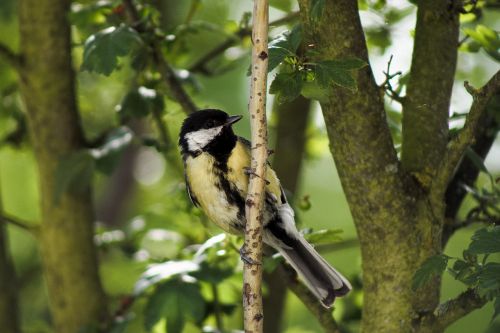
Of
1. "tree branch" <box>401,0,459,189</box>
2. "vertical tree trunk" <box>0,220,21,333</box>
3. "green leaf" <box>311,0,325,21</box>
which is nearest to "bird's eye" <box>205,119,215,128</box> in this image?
"tree branch" <box>401,0,459,189</box>

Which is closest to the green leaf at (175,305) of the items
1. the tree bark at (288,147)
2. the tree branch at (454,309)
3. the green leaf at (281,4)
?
the tree branch at (454,309)

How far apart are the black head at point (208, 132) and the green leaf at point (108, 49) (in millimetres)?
387

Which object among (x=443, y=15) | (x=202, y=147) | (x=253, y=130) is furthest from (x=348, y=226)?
(x=253, y=130)

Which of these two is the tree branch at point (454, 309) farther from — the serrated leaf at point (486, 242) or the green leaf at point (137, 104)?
the green leaf at point (137, 104)

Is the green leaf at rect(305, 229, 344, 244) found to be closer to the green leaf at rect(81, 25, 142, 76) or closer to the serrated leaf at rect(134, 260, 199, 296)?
the serrated leaf at rect(134, 260, 199, 296)

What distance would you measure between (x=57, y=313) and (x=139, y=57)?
134 cm

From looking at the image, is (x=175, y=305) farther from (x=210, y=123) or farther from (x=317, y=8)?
(x=317, y=8)

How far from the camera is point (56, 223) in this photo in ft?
11.7

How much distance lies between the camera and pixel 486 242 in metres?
1.98

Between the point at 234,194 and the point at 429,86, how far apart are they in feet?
2.62

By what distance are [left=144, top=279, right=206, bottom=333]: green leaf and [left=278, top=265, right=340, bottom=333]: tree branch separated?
0.37 m

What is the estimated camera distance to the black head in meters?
2.94

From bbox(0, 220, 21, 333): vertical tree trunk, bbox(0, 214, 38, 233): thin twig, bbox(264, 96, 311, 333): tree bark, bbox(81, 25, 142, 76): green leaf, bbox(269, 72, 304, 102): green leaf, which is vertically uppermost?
bbox(81, 25, 142, 76): green leaf

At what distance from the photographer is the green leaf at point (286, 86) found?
2.06 metres
